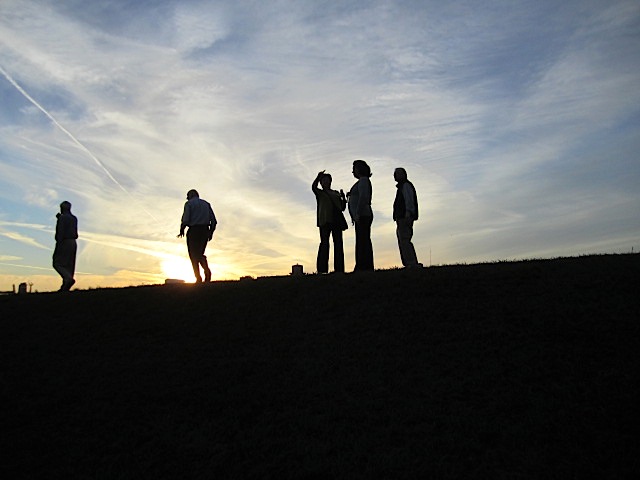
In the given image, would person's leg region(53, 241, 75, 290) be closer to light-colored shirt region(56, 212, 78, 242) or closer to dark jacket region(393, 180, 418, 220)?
light-colored shirt region(56, 212, 78, 242)

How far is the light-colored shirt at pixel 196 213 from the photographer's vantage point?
15695 mm

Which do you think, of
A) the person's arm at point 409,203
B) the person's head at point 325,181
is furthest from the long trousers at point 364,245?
the person's head at point 325,181

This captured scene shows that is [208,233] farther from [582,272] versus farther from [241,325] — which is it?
[582,272]

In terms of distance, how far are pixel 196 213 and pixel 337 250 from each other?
402 cm

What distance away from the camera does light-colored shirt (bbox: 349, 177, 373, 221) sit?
49.1 ft

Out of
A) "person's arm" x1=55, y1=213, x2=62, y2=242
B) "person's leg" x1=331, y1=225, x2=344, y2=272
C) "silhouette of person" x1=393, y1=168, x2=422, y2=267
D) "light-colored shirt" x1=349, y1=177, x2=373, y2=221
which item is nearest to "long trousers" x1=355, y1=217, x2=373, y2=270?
"light-colored shirt" x1=349, y1=177, x2=373, y2=221

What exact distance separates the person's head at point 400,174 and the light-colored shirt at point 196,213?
5.25 metres

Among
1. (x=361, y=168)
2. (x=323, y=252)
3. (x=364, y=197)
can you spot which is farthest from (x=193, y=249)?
(x=361, y=168)

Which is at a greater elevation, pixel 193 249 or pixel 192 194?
pixel 192 194

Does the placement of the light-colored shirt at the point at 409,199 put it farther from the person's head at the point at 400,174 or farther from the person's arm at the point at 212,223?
the person's arm at the point at 212,223

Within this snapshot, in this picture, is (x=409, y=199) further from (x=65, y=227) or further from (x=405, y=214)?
(x=65, y=227)

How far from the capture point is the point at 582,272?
12031 millimetres

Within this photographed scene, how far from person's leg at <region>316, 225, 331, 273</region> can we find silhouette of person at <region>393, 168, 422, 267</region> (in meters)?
1.87

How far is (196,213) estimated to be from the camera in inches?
620
